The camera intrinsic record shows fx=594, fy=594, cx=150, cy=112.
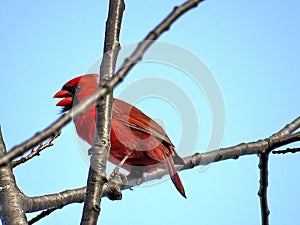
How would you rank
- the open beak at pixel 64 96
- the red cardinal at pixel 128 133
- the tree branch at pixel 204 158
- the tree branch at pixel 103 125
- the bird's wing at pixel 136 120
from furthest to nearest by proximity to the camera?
the open beak at pixel 64 96 < the bird's wing at pixel 136 120 < the red cardinal at pixel 128 133 < the tree branch at pixel 204 158 < the tree branch at pixel 103 125

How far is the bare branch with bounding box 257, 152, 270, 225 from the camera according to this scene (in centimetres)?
252

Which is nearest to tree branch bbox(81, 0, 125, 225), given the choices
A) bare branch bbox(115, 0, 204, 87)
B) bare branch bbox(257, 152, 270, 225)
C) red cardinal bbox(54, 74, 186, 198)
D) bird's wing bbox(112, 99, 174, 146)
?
bare branch bbox(115, 0, 204, 87)

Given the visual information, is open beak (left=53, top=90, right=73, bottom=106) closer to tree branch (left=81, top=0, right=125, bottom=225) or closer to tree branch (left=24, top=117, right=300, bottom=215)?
tree branch (left=24, top=117, right=300, bottom=215)

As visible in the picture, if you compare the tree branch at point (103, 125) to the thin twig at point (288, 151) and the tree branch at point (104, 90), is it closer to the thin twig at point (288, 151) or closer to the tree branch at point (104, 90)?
the tree branch at point (104, 90)

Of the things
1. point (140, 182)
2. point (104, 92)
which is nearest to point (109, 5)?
point (104, 92)

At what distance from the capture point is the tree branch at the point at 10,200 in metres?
2.42

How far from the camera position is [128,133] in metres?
4.45

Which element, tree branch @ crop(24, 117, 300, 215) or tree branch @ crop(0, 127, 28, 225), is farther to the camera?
tree branch @ crop(24, 117, 300, 215)

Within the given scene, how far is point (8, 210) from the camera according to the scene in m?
2.51

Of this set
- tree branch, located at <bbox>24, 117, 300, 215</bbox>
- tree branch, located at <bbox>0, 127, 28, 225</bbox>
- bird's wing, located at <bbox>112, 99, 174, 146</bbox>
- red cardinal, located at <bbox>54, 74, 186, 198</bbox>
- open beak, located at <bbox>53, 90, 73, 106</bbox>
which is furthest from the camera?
open beak, located at <bbox>53, 90, 73, 106</bbox>

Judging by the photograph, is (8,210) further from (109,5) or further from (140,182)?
(140,182)

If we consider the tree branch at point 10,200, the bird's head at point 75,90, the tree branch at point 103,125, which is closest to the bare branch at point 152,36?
the tree branch at point 103,125

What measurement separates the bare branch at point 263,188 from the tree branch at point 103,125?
2.83 ft

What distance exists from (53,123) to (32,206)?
185 cm
